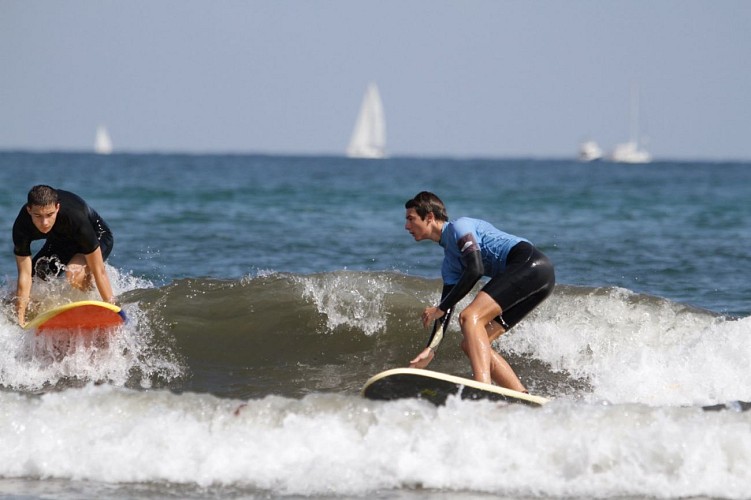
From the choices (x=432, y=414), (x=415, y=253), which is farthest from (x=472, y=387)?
(x=415, y=253)

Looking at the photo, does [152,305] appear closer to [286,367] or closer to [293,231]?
[286,367]

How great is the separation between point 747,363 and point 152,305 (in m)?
6.10

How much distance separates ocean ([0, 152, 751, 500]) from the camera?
19.7 ft

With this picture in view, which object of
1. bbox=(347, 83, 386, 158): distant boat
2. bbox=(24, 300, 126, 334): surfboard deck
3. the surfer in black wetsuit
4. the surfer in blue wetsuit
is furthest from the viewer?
bbox=(347, 83, 386, 158): distant boat

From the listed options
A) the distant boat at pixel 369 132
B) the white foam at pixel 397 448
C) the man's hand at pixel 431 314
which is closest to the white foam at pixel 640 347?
the white foam at pixel 397 448

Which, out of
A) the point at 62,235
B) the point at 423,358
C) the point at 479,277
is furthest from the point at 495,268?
the point at 62,235

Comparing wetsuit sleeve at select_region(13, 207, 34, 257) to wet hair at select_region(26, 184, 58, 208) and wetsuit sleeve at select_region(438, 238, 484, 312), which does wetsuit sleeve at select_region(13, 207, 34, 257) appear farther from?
wetsuit sleeve at select_region(438, 238, 484, 312)

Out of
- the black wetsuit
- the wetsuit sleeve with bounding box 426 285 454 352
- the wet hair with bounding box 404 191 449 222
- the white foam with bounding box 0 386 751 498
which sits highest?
the wet hair with bounding box 404 191 449 222

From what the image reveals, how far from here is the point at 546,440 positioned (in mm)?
6156

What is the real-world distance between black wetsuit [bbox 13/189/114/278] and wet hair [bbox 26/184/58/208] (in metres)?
0.36

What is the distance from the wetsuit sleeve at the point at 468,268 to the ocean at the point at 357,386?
0.79 meters

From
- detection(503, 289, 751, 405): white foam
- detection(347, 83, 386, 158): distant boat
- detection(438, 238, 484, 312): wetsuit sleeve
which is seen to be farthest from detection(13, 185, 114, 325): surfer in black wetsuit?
detection(347, 83, 386, 158): distant boat

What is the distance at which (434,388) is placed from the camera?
6672 millimetres

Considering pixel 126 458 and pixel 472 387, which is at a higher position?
pixel 472 387
